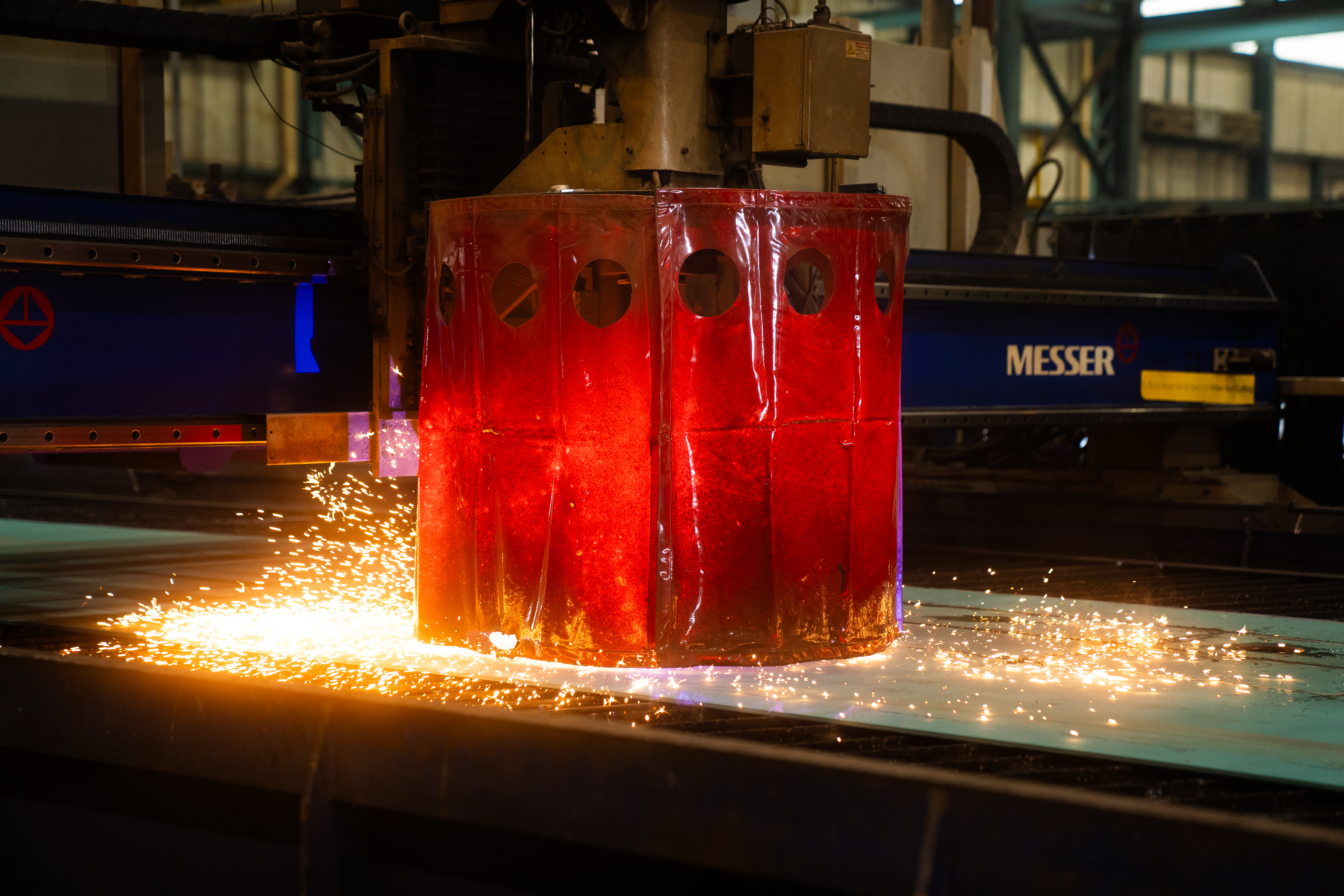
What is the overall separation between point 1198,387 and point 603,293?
3146mm

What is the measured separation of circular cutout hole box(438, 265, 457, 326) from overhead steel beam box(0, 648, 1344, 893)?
1.30 meters

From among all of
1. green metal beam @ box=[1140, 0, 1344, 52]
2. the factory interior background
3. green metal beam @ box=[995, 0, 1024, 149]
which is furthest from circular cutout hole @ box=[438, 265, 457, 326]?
green metal beam @ box=[1140, 0, 1344, 52]

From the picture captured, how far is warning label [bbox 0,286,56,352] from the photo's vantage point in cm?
360

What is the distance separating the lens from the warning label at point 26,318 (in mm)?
3596

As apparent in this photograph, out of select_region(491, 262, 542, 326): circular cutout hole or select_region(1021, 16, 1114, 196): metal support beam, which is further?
select_region(1021, 16, 1114, 196): metal support beam

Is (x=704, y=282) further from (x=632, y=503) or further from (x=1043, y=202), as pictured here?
(x=1043, y=202)

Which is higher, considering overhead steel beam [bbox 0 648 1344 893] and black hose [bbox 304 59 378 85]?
black hose [bbox 304 59 378 85]

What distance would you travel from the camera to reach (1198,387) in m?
5.92

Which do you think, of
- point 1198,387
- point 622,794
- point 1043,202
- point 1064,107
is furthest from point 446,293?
point 1064,107

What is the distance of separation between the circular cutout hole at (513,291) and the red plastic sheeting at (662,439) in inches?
0.4

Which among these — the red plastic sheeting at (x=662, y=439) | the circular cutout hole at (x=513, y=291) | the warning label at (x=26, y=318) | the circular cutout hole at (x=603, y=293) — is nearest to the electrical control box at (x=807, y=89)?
the red plastic sheeting at (x=662, y=439)

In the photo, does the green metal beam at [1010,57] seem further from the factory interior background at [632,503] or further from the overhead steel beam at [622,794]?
the overhead steel beam at [622,794]

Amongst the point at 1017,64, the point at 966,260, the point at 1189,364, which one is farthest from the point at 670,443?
the point at 1017,64

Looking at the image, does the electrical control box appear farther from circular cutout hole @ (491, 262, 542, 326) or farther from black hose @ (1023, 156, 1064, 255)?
black hose @ (1023, 156, 1064, 255)
